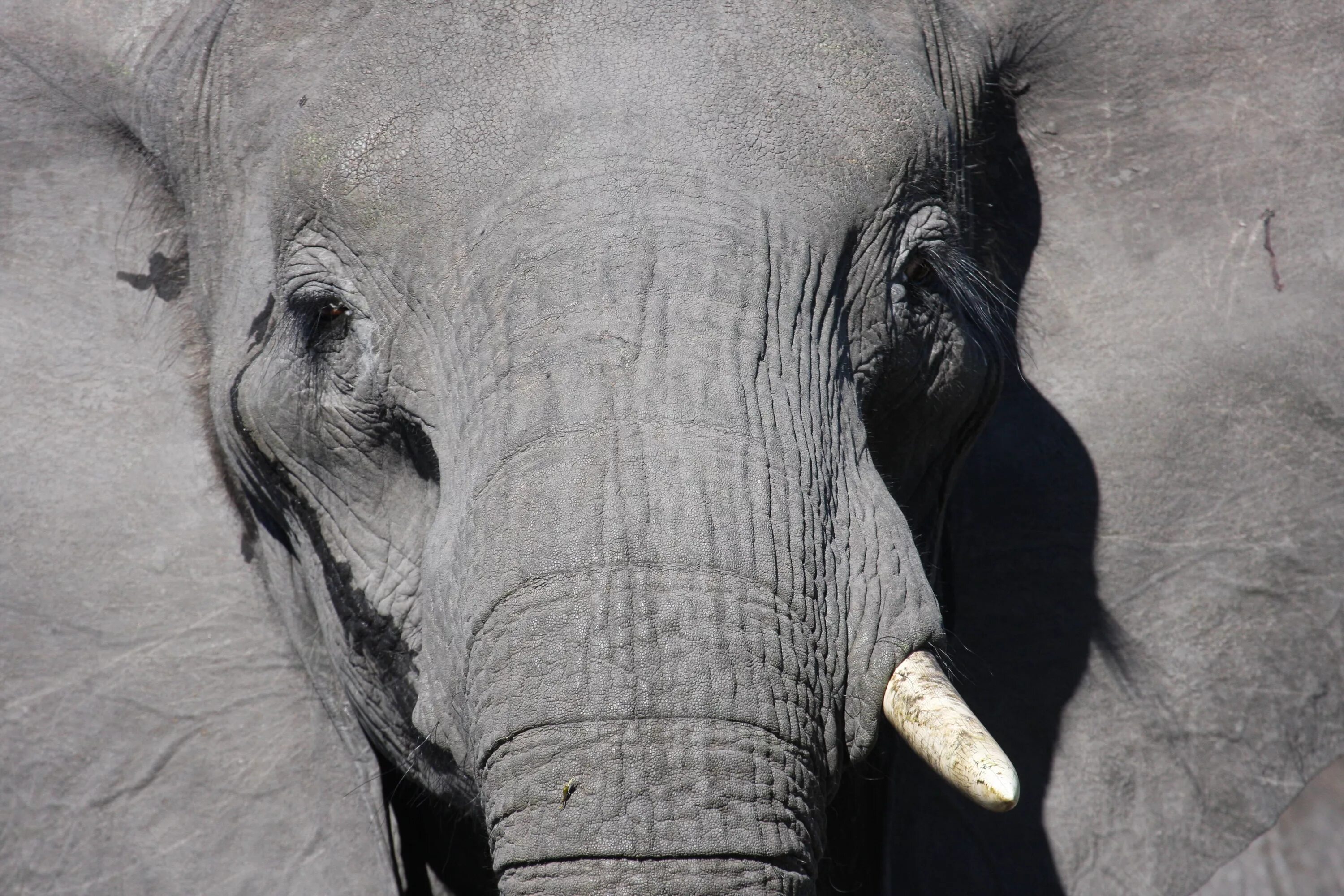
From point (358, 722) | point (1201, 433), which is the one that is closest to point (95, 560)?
point (358, 722)

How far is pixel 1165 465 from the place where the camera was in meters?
2.25

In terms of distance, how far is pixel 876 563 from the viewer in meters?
1.61

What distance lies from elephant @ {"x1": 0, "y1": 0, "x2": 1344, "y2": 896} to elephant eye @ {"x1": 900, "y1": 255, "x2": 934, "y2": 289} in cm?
1

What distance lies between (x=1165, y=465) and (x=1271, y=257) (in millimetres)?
349

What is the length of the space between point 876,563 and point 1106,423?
2.58ft

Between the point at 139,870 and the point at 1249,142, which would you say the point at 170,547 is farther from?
the point at 1249,142

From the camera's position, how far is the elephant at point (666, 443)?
1.47m

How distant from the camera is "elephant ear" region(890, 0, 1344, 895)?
7.25 feet

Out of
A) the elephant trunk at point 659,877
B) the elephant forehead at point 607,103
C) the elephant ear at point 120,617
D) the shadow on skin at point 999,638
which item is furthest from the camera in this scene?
the shadow on skin at point 999,638

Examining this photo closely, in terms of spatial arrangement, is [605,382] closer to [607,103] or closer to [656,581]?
[656,581]

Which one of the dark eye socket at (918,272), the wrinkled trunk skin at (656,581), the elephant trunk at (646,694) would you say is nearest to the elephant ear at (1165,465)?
the dark eye socket at (918,272)

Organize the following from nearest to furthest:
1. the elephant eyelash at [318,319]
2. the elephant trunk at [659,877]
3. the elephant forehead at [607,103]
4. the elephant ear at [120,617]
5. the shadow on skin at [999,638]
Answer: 1. the elephant trunk at [659,877]
2. the elephant forehead at [607,103]
3. the elephant eyelash at [318,319]
4. the elephant ear at [120,617]
5. the shadow on skin at [999,638]

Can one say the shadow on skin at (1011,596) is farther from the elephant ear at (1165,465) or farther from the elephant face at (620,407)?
the elephant face at (620,407)

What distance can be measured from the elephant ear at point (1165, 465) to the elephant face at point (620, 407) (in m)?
0.26
